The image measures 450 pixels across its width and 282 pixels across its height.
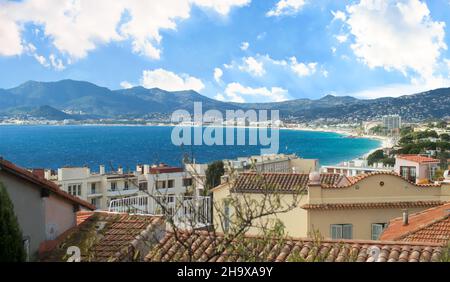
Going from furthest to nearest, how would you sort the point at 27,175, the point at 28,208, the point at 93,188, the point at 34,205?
the point at 93,188, the point at 34,205, the point at 28,208, the point at 27,175

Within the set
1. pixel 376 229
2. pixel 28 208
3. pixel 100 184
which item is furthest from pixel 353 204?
pixel 100 184

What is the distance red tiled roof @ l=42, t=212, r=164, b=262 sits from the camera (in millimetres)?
8594

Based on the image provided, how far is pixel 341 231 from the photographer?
1562 centimetres

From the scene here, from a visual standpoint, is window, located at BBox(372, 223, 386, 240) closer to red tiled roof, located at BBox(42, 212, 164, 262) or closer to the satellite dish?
red tiled roof, located at BBox(42, 212, 164, 262)

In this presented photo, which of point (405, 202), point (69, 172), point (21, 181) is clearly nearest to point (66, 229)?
point (21, 181)

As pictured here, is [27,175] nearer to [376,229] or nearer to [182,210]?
[182,210]

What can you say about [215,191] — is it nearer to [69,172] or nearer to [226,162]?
[226,162]

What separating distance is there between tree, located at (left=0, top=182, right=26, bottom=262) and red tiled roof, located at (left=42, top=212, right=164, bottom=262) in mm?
3537

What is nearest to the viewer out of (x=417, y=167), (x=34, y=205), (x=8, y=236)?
(x=8, y=236)

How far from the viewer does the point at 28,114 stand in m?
200

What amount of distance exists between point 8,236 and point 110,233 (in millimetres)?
5535

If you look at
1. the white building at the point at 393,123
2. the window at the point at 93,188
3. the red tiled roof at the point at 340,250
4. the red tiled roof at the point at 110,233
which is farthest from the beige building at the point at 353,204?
the white building at the point at 393,123

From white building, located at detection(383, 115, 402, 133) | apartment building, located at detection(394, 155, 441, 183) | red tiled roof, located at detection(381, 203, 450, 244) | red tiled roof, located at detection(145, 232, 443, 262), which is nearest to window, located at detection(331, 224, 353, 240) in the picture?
red tiled roof, located at detection(381, 203, 450, 244)

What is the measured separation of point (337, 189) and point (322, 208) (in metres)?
0.74
